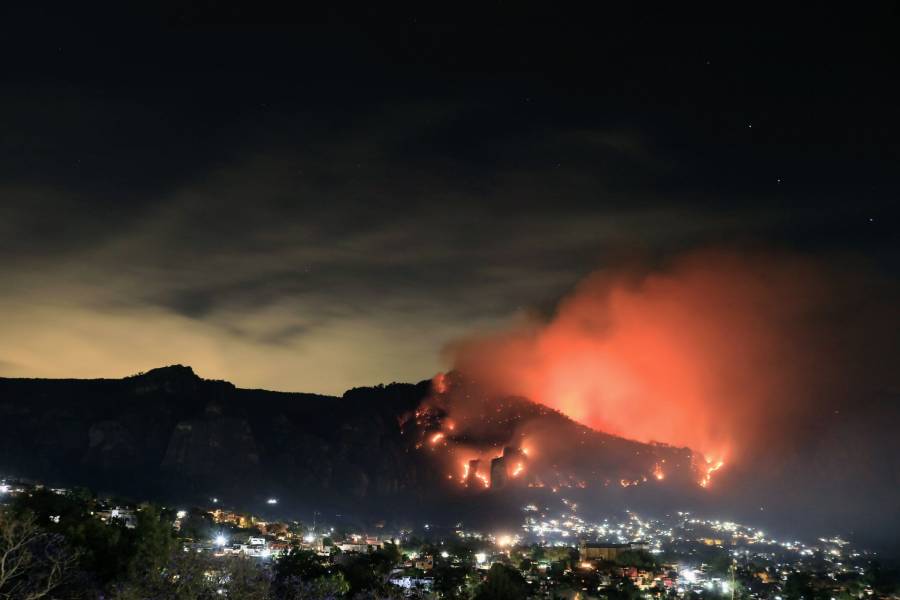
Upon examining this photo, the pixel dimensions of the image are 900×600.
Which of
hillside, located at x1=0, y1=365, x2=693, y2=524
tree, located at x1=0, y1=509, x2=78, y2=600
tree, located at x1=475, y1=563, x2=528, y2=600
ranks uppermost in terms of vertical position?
hillside, located at x1=0, y1=365, x2=693, y2=524

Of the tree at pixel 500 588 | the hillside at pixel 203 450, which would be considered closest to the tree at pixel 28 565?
the tree at pixel 500 588

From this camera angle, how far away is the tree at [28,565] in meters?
33.1

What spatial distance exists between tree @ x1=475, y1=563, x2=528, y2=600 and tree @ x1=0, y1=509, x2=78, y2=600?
110 feet

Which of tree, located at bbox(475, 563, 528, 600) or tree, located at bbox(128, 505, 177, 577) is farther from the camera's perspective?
tree, located at bbox(475, 563, 528, 600)

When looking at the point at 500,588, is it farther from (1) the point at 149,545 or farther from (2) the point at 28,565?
(2) the point at 28,565

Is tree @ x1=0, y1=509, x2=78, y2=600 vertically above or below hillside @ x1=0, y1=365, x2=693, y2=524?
below

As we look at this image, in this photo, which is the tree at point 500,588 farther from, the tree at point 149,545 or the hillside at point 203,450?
the hillside at point 203,450

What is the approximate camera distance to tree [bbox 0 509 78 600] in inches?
1304

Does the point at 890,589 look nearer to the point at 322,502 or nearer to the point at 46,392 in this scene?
the point at 322,502

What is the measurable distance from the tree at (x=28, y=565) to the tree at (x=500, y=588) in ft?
110

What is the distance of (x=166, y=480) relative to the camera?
152 meters

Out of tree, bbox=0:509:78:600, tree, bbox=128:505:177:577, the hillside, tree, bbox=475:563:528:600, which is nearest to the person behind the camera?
tree, bbox=0:509:78:600

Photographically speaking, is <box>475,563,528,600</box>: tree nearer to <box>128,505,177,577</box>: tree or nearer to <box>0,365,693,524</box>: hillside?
<box>128,505,177,577</box>: tree

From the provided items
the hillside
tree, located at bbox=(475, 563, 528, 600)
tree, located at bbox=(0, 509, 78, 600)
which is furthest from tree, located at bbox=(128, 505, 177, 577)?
the hillside
